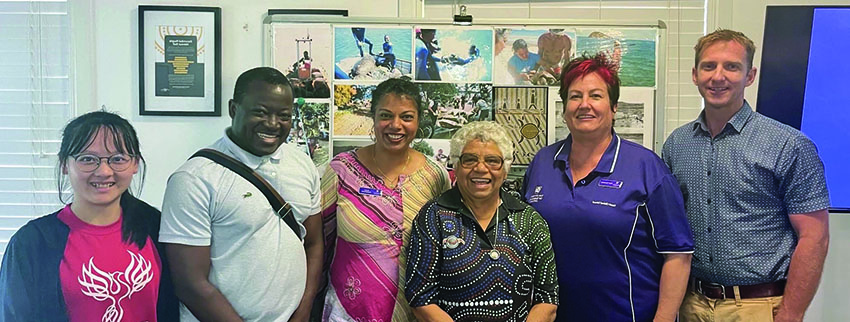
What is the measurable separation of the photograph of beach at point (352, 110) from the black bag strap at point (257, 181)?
64 cm

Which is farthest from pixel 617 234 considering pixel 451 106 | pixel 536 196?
pixel 451 106

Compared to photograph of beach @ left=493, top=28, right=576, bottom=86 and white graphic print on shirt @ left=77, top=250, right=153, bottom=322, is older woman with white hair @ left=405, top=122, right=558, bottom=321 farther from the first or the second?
white graphic print on shirt @ left=77, top=250, right=153, bottom=322

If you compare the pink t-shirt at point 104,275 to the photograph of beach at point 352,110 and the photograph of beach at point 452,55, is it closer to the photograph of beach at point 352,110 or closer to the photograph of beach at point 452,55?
the photograph of beach at point 352,110

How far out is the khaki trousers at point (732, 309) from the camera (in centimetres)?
200

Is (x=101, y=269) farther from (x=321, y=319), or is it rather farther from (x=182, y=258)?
(x=321, y=319)

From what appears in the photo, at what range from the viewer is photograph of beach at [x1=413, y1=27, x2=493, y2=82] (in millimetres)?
2523

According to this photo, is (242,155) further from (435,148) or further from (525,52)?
(525,52)

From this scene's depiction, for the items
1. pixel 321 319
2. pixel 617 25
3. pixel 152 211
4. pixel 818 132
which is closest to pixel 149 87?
pixel 152 211

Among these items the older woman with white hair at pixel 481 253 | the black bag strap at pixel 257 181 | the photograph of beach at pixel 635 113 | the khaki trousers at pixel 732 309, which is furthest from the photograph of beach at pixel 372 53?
the khaki trousers at pixel 732 309

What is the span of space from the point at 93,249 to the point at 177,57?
1.09m

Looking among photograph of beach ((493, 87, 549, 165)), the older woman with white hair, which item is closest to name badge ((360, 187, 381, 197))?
the older woman with white hair

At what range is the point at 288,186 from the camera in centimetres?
197

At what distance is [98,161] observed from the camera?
178 centimetres

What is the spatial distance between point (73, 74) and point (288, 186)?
1.22 meters
